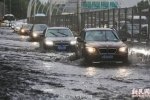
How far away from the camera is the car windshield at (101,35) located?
75.2ft

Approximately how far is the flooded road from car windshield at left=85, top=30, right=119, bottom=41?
3.84ft

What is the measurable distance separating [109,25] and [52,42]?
11422mm

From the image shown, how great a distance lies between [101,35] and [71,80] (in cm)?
768

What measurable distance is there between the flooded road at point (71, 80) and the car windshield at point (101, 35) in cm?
117

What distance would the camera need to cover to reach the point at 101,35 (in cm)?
2314

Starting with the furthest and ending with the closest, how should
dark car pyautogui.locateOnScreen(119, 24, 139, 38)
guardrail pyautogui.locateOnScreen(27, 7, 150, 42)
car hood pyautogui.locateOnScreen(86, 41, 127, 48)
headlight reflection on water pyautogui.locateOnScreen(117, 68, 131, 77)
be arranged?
dark car pyautogui.locateOnScreen(119, 24, 139, 38), guardrail pyautogui.locateOnScreen(27, 7, 150, 42), car hood pyautogui.locateOnScreen(86, 41, 127, 48), headlight reflection on water pyautogui.locateOnScreen(117, 68, 131, 77)

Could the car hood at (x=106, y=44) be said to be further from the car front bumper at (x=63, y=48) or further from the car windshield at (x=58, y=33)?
the car windshield at (x=58, y=33)

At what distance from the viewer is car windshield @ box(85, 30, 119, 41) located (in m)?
22.9

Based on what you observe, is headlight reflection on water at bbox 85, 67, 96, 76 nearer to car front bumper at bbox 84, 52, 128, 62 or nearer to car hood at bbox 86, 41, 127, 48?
car front bumper at bbox 84, 52, 128, 62

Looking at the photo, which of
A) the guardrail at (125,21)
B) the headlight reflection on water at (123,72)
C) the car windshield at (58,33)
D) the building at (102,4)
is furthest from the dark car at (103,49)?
the building at (102,4)

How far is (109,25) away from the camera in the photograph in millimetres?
40438

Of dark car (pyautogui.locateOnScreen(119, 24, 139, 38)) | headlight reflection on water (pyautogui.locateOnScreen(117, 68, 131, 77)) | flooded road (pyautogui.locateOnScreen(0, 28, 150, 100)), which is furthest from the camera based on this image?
dark car (pyautogui.locateOnScreen(119, 24, 139, 38))

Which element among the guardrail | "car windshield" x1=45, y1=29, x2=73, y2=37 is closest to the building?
the guardrail

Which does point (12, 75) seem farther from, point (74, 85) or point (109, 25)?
point (109, 25)
